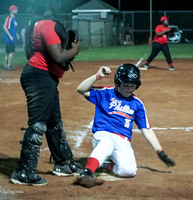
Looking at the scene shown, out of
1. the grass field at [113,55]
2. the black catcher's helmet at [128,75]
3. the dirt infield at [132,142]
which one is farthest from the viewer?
the grass field at [113,55]

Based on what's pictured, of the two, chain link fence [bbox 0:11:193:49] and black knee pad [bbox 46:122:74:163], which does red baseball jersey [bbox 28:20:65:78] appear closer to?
black knee pad [bbox 46:122:74:163]

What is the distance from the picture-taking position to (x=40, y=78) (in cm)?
514

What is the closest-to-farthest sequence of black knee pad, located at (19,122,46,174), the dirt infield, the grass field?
the dirt infield, black knee pad, located at (19,122,46,174), the grass field

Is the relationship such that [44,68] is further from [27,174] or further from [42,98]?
[27,174]

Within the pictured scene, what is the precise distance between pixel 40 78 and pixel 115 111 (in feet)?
3.54

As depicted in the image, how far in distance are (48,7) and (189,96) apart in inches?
270

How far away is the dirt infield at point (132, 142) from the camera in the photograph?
4.95m

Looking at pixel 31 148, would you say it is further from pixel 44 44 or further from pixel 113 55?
pixel 113 55

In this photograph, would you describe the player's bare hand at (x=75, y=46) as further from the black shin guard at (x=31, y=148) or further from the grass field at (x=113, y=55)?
the grass field at (x=113, y=55)

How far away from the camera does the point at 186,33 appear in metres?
41.2

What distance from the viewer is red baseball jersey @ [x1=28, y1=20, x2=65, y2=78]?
4.96 metres

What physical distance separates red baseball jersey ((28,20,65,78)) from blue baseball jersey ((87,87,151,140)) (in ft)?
2.25

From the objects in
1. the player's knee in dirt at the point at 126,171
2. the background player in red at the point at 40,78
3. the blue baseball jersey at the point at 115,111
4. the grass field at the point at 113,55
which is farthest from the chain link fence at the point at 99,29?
the background player in red at the point at 40,78

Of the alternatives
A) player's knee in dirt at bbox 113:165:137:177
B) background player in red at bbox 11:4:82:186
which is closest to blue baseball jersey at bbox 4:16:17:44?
background player in red at bbox 11:4:82:186
